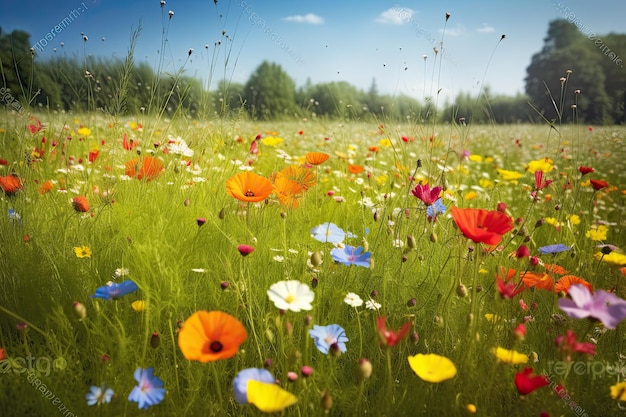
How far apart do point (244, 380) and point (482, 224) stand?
2.22ft

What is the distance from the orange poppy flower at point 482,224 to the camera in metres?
0.95

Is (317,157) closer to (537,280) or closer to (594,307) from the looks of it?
(537,280)

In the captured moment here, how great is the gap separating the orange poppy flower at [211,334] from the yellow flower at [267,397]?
8 centimetres

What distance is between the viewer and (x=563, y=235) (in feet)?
7.53

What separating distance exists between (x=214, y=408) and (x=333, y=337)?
13.1 inches

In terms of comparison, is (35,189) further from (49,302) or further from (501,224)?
(501,224)

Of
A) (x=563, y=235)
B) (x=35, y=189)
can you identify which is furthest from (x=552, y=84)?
(x=35, y=189)

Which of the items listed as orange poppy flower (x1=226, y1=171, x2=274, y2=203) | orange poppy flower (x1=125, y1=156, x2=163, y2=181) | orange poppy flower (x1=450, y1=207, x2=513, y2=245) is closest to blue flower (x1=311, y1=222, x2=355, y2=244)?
orange poppy flower (x1=226, y1=171, x2=274, y2=203)

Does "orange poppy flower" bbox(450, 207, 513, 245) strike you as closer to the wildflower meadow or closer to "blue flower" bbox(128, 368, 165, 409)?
the wildflower meadow

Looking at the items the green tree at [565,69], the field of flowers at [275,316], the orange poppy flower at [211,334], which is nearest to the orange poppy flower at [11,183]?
the field of flowers at [275,316]

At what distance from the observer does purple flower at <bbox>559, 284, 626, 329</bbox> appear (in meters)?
0.78

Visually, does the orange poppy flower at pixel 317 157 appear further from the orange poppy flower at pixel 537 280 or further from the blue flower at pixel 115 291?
the blue flower at pixel 115 291

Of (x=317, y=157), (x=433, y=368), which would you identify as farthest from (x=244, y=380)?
(x=317, y=157)

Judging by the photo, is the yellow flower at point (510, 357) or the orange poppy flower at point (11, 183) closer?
the yellow flower at point (510, 357)
